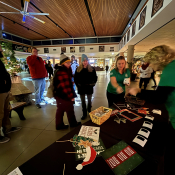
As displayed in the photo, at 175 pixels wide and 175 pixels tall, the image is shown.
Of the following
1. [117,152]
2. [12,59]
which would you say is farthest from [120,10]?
[117,152]

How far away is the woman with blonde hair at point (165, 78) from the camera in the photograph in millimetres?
810

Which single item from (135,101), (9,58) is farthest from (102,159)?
(9,58)

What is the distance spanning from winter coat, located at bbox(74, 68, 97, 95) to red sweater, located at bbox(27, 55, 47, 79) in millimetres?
1438

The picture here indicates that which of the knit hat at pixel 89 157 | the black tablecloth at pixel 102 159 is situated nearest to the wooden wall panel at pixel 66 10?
the black tablecloth at pixel 102 159

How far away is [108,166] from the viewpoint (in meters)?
0.64

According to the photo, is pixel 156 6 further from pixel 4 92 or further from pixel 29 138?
pixel 29 138

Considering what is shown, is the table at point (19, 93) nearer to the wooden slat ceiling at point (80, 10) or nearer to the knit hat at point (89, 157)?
the knit hat at point (89, 157)

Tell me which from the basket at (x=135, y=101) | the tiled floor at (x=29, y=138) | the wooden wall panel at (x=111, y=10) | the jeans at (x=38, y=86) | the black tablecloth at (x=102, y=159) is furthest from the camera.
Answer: the wooden wall panel at (x=111, y=10)

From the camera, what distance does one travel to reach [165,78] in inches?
32.5

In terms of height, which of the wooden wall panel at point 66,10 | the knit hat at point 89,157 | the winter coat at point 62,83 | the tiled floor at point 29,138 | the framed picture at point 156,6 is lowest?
the tiled floor at point 29,138

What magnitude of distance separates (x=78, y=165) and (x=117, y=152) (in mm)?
315

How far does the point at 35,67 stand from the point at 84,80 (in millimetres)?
1749

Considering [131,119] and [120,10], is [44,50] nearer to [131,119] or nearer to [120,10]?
[120,10]

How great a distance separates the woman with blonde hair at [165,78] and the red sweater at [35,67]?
2.95m
